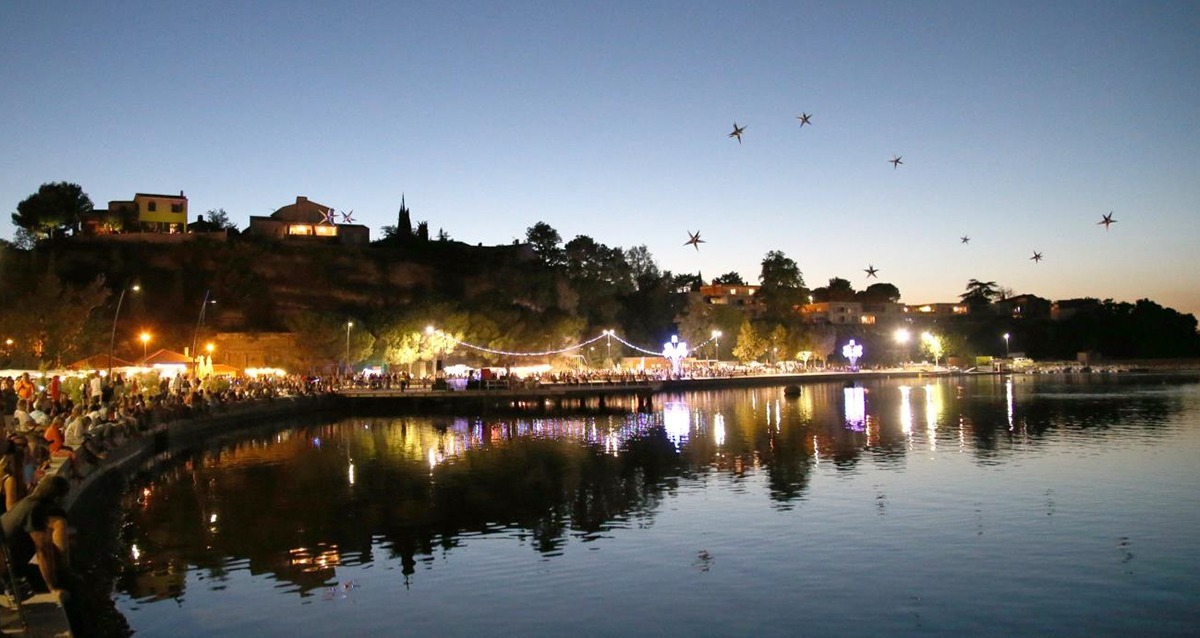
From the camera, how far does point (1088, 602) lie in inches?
550

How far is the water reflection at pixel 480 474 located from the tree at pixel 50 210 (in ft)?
196

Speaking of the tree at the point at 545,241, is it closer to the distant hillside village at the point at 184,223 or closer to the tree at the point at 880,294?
the distant hillside village at the point at 184,223

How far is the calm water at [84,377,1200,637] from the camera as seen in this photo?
13.6 metres

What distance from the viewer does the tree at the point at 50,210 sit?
9288cm

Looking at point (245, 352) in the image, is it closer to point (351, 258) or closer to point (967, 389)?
point (351, 258)

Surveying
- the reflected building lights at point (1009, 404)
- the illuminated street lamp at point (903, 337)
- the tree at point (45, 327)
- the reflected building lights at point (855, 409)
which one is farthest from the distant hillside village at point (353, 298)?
the reflected building lights at point (1009, 404)

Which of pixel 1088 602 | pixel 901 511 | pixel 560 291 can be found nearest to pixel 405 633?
pixel 1088 602

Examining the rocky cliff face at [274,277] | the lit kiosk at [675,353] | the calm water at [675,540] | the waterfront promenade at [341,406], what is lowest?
the calm water at [675,540]

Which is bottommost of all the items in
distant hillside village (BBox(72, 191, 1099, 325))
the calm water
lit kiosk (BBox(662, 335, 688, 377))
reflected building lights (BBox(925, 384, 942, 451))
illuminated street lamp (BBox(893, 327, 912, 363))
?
the calm water

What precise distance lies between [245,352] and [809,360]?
81.6m

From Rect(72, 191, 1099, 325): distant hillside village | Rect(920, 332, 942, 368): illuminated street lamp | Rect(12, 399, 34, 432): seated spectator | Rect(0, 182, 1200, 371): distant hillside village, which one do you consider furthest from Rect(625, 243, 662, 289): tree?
Rect(12, 399, 34, 432): seated spectator

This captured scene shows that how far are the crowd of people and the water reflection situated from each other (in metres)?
2.03

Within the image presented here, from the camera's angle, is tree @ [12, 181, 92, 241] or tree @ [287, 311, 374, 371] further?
tree @ [12, 181, 92, 241]

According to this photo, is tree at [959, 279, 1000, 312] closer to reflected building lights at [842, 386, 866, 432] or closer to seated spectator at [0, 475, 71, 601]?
reflected building lights at [842, 386, 866, 432]
